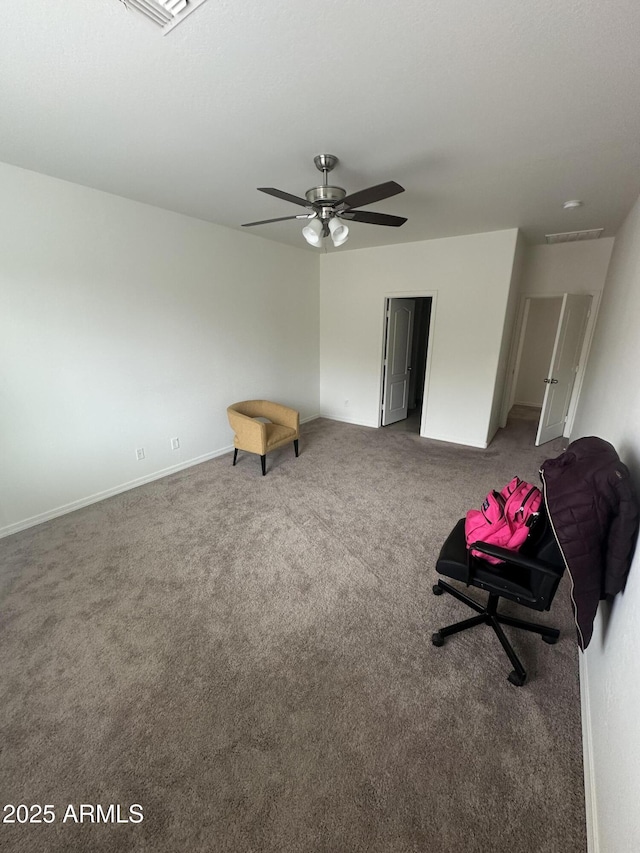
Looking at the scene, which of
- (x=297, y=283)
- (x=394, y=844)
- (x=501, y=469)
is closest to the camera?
(x=394, y=844)

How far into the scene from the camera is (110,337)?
3.08 m

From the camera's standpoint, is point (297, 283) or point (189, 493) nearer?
point (189, 493)

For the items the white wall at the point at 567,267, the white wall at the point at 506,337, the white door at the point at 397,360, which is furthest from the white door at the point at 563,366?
the white door at the point at 397,360

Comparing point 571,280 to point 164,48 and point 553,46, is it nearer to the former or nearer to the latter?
point 553,46

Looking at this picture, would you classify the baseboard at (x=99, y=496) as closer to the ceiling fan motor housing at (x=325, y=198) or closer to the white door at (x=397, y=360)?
the white door at (x=397, y=360)

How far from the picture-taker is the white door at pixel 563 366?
4.16 meters

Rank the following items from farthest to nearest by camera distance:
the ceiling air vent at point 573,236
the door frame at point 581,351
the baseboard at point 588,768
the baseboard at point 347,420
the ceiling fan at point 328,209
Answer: the baseboard at point 347,420
the door frame at point 581,351
the ceiling air vent at point 573,236
the ceiling fan at point 328,209
the baseboard at point 588,768

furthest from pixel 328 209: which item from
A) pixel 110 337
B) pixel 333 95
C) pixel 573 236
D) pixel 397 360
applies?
pixel 573 236

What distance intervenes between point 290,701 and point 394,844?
583 millimetres

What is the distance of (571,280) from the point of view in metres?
4.58

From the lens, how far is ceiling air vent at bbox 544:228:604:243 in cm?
385

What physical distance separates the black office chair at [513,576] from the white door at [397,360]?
12.2 feet

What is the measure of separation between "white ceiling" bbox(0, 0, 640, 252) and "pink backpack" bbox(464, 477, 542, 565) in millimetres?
1843

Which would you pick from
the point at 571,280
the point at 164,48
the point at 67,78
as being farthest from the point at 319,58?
the point at 571,280
